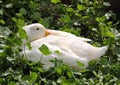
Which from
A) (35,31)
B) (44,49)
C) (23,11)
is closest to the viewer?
(44,49)

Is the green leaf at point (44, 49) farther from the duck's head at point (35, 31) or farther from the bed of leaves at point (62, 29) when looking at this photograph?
the duck's head at point (35, 31)

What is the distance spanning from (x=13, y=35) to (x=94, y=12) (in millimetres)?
911

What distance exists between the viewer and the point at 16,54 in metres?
2.98

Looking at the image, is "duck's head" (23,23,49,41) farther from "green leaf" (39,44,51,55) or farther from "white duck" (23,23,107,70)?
"green leaf" (39,44,51,55)

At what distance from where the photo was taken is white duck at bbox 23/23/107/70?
2.97 m

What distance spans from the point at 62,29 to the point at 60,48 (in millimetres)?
531

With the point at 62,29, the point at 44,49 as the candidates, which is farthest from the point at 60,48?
the point at 62,29

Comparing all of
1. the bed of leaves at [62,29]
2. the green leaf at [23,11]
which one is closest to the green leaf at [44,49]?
the bed of leaves at [62,29]

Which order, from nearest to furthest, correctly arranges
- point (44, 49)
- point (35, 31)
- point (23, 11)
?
point (44, 49), point (35, 31), point (23, 11)

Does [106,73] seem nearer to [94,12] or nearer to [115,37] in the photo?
[115,37]

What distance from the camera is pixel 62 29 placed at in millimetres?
3545

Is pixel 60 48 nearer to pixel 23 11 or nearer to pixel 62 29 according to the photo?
pixel 62 29

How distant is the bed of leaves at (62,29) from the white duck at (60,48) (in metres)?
0.05

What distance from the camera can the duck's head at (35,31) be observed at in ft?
10.4
